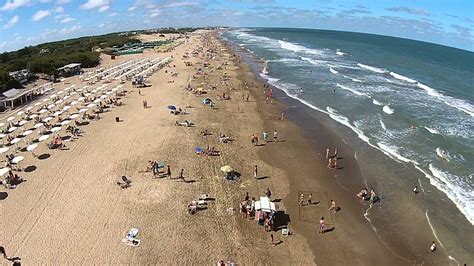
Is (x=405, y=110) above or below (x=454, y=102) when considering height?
above

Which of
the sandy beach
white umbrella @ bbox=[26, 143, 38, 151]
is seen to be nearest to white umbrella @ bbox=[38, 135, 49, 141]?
the sandy beach

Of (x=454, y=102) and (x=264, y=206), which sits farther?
(x=454, y=102)

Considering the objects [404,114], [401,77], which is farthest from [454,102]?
[401,77]

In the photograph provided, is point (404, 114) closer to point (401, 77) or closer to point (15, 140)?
point (401, 77)

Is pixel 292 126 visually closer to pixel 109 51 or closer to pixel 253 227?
pixel 253 227

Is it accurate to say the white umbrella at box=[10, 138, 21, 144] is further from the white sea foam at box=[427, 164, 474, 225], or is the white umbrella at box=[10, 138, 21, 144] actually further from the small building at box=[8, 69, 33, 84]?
the white sea foam at box=[427, 164, 474, 225]

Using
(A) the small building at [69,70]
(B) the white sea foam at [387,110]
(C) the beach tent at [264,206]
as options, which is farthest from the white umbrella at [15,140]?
(B) the white sea foam at [387,110]

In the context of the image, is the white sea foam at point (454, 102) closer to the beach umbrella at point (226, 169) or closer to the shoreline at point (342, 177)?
the shoreline at point (342, 177)
